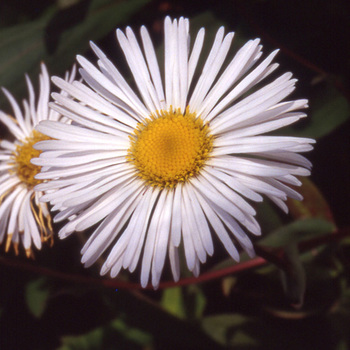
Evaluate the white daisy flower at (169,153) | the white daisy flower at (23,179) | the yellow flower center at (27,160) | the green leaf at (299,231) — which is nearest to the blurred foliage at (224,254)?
the green leaf at (299,231)

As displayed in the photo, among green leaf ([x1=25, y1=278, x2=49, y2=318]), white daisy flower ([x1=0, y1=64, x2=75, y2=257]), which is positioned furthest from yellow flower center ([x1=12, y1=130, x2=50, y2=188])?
green leaf ([x1=25, y1=278, x2=49, y2=318])

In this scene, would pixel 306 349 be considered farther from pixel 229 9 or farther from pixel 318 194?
pixel 229 9

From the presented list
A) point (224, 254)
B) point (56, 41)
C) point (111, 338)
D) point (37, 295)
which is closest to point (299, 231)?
point (224, 254)

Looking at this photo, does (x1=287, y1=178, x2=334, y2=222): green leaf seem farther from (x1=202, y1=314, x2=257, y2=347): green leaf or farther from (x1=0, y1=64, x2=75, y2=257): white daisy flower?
(x1=0, y1=64, x2=75, y2=257): white daisy flower

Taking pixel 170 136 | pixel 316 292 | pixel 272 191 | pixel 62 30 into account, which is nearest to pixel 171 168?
pixel 170 136

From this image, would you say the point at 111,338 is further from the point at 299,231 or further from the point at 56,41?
the point at 56,41

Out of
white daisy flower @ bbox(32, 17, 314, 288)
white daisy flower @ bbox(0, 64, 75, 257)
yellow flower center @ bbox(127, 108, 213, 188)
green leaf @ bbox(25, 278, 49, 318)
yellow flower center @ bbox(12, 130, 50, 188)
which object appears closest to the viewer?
white daisy flower @ bbox(32, 17, 314, 288)

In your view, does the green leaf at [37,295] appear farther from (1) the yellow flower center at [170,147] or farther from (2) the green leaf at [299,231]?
(2) the green leaf at [299,231]
